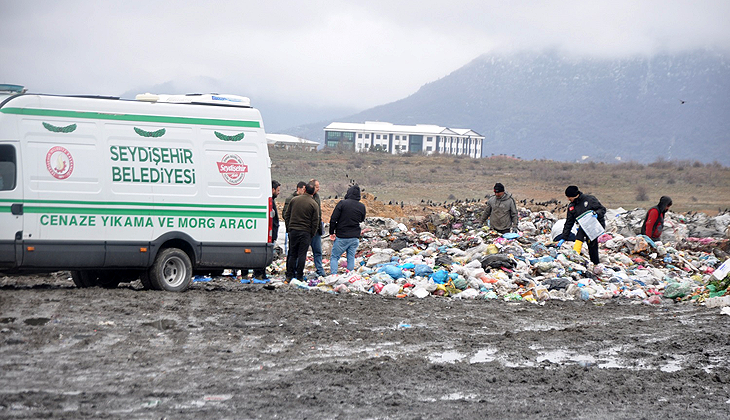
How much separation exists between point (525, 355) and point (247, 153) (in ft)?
17.4

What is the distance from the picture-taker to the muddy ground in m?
6.12

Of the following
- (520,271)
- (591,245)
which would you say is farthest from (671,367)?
(591,245)

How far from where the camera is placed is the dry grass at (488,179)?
169 ft

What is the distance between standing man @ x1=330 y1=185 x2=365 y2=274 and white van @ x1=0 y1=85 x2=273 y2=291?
240 centimetres

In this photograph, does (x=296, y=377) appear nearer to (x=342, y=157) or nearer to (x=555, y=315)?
(x=555, y=315)

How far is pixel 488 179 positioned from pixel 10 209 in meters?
52.7

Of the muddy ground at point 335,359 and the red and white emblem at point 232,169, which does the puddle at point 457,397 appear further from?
the red and white emblem at point 232,169

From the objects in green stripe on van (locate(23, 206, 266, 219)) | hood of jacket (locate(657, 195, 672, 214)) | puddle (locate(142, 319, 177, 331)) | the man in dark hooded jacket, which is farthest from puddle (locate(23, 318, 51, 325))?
the man in dark hooded jacket

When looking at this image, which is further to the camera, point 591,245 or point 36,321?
point 591,245

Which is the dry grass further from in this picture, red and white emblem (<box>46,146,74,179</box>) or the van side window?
the van side window

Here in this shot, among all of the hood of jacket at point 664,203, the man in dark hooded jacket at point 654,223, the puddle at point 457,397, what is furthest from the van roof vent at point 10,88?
the man in dark hooded jacket at point 654,223

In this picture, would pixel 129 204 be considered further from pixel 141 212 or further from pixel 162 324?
pixel 162 324

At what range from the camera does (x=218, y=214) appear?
Answer: 1157 centimetres

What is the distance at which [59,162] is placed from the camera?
1055 cm
